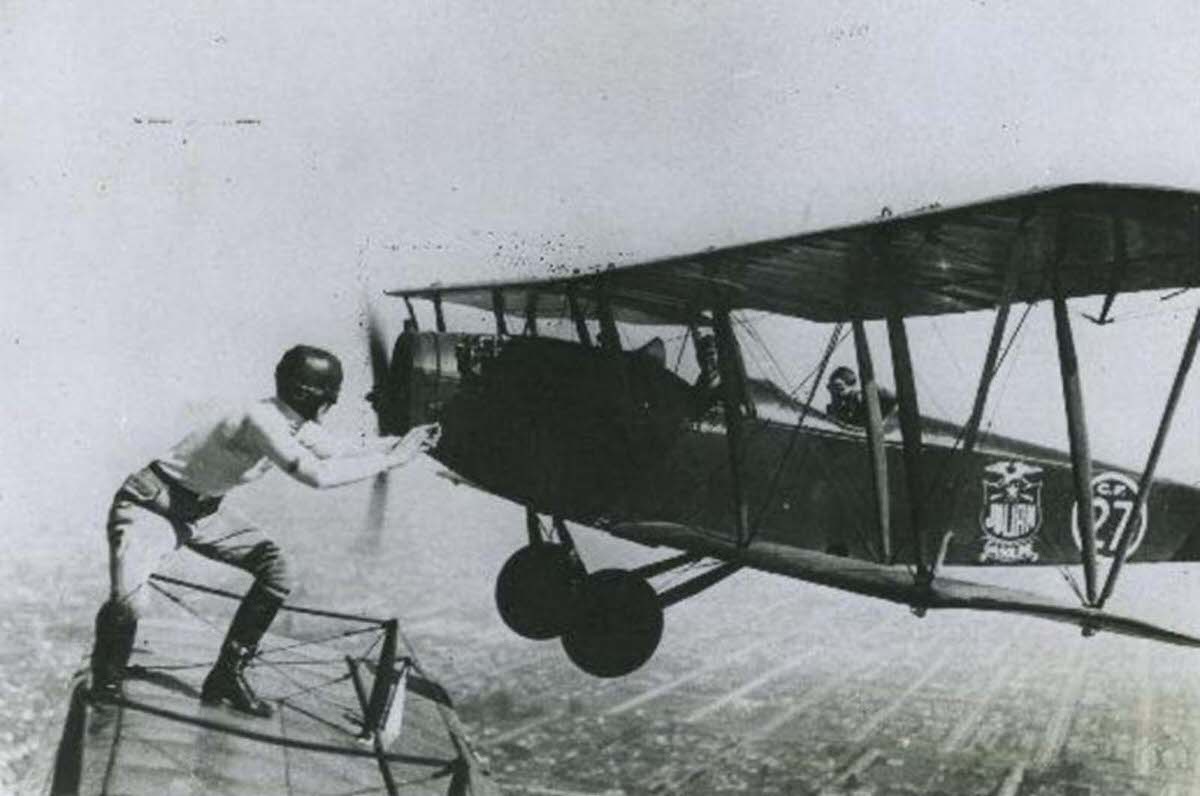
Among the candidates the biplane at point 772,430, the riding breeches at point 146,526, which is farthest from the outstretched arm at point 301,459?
the biplane at point 772,430

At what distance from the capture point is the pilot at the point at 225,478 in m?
4.98

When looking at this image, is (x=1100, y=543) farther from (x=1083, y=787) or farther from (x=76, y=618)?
(x=76, y=618)

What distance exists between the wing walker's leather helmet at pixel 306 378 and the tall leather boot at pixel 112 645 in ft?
4.75

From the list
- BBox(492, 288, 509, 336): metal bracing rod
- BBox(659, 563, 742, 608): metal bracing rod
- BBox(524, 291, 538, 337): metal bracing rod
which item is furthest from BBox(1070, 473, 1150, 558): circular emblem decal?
BBox(492, 288, 509, 336): metal bracing rod

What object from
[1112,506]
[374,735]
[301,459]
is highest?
[301,459]

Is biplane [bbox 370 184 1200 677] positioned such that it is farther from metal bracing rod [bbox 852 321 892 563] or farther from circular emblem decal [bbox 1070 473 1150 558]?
A: circular emblem decal [bbox 1070 473 1150 558]

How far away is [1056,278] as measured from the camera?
584 cm

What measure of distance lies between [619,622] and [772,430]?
6.29 ft

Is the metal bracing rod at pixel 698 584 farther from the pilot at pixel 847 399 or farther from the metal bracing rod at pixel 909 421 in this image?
the pilot at pixel 847 399

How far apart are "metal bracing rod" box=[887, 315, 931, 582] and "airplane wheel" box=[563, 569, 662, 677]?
2343mm

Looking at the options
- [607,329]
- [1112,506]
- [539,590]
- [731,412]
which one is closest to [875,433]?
[731,412]

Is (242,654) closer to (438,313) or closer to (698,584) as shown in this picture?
(698,584)

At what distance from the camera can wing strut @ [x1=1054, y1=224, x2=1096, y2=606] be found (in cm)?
588

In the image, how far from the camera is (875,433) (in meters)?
7.09
